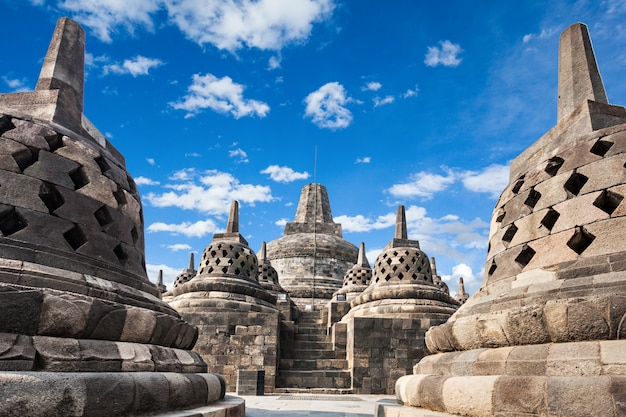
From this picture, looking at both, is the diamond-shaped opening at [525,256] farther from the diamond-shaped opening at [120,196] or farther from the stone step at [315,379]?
the stone step at [315,379]

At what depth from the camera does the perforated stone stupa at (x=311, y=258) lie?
84.7 feet

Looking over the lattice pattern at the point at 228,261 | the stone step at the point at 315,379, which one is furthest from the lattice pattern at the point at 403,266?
the lattice pattern at the point at 228,261

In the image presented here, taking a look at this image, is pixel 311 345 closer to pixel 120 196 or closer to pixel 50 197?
pixel 120 196

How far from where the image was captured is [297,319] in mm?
17219

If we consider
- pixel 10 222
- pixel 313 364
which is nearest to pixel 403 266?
pixel 313 364

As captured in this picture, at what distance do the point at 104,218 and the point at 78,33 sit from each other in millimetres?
2620

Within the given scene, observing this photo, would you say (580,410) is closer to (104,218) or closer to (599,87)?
(599,87)

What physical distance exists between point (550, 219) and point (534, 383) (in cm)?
166

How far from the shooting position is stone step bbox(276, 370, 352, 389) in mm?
11250

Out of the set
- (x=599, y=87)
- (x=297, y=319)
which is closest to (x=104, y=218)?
(x=599, y=87)

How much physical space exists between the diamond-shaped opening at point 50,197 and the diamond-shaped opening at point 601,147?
476cm

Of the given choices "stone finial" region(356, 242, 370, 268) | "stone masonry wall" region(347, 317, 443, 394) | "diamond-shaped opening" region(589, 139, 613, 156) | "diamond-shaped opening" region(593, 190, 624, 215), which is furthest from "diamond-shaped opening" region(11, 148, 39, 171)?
"stone finial" region(356, 242, 370, 268)

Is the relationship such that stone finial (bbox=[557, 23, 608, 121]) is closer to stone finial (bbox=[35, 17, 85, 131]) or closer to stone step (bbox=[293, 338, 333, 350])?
stone finial (bbox=[35, 17, 85, 131])

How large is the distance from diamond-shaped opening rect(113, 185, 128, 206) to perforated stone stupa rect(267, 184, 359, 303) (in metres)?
19.9
